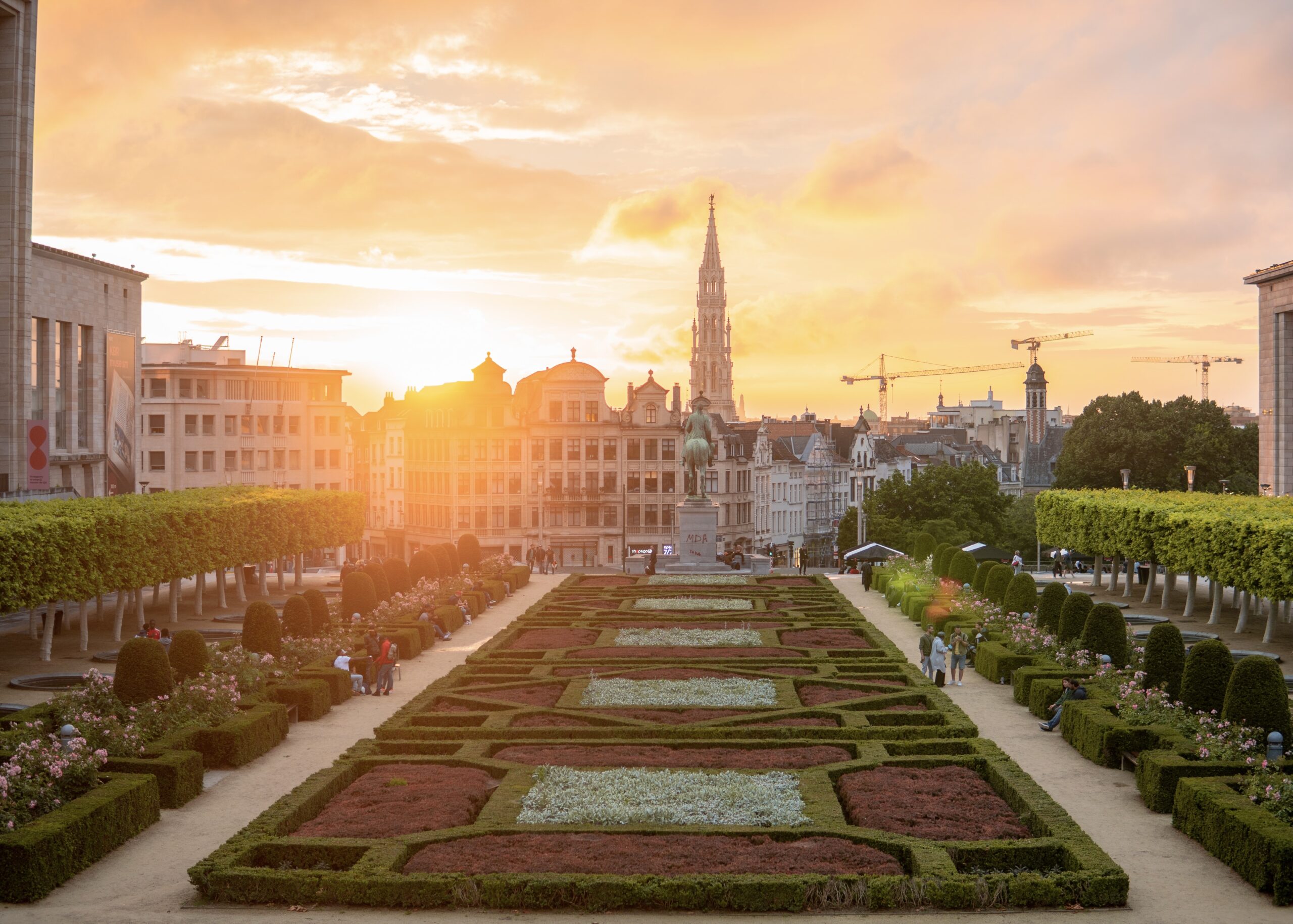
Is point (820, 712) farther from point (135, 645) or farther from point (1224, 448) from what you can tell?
point (1224, 448)

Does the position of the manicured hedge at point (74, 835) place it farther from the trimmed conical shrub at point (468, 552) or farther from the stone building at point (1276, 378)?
the stone building at point (1276, 378)

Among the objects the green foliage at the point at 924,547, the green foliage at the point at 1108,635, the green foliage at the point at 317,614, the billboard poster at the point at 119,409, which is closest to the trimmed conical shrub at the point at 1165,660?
the green foliage at the point at 1108,635

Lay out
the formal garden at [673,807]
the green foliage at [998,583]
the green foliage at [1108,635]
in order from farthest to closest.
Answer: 1. the green foliage at [998,583]
2. the green foliage at [1108,635]
3. the formal garden at [673,807]

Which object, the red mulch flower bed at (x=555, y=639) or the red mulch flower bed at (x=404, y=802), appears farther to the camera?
the red mulch flower bed at (x=555, y=639)

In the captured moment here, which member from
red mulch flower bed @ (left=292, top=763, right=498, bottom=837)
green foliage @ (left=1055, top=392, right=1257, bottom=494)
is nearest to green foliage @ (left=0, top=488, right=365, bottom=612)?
red mulch flower bed @ (left=292, top=763, right=498, bottom=837)

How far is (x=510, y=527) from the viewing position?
116375mm

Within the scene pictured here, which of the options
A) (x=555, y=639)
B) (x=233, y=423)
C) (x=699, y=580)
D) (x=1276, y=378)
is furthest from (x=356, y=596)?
(x=233, y=423)

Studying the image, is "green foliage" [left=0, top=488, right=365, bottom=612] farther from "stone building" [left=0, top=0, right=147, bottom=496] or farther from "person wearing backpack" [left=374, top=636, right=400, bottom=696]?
"stone building" [left=0, top=0, right=147, bottom=496]

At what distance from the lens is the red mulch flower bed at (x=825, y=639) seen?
4538 cm

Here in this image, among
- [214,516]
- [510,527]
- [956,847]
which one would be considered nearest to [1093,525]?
[214,516]

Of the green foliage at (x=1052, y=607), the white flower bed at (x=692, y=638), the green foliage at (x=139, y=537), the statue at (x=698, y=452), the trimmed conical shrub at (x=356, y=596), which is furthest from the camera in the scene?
the statue at (x=698, y=452)

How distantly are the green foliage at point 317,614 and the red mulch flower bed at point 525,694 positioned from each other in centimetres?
790

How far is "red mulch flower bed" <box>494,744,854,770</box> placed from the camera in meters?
28.0

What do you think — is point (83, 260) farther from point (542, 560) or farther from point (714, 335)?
point (714, 335)
